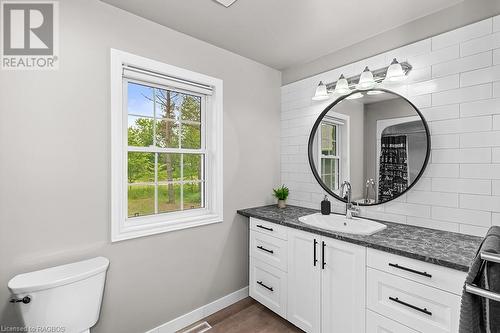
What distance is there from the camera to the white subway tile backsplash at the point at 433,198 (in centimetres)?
171

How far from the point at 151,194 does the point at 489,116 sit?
249cm

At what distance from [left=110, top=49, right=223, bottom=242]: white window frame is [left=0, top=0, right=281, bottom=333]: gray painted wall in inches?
2.1

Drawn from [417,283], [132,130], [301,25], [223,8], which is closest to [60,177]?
[132,130]

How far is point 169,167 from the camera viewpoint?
7.09 feet

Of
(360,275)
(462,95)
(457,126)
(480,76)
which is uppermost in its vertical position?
(480,76)

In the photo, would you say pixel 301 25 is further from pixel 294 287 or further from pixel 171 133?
pixel 294 287

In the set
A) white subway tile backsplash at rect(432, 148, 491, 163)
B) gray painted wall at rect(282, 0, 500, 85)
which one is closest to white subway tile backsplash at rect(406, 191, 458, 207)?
white subway tile backsplash at rect(432, 148, 491, 163)

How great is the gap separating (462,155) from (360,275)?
1.08 meters

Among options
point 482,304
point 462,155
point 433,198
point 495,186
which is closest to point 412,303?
point 482,304

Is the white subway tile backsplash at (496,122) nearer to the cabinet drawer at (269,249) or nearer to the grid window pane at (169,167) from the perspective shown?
the cabinet drawer at (269,249)

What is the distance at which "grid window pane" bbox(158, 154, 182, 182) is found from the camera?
82.9 inches

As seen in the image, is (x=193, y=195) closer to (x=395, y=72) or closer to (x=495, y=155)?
(x=395, y=72)

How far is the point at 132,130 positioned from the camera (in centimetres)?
196

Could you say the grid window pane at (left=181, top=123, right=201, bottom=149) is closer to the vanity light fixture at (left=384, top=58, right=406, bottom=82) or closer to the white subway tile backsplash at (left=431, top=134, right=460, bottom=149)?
the vanity light fixture at (left=384, top=58, right=406, bottom=82)
